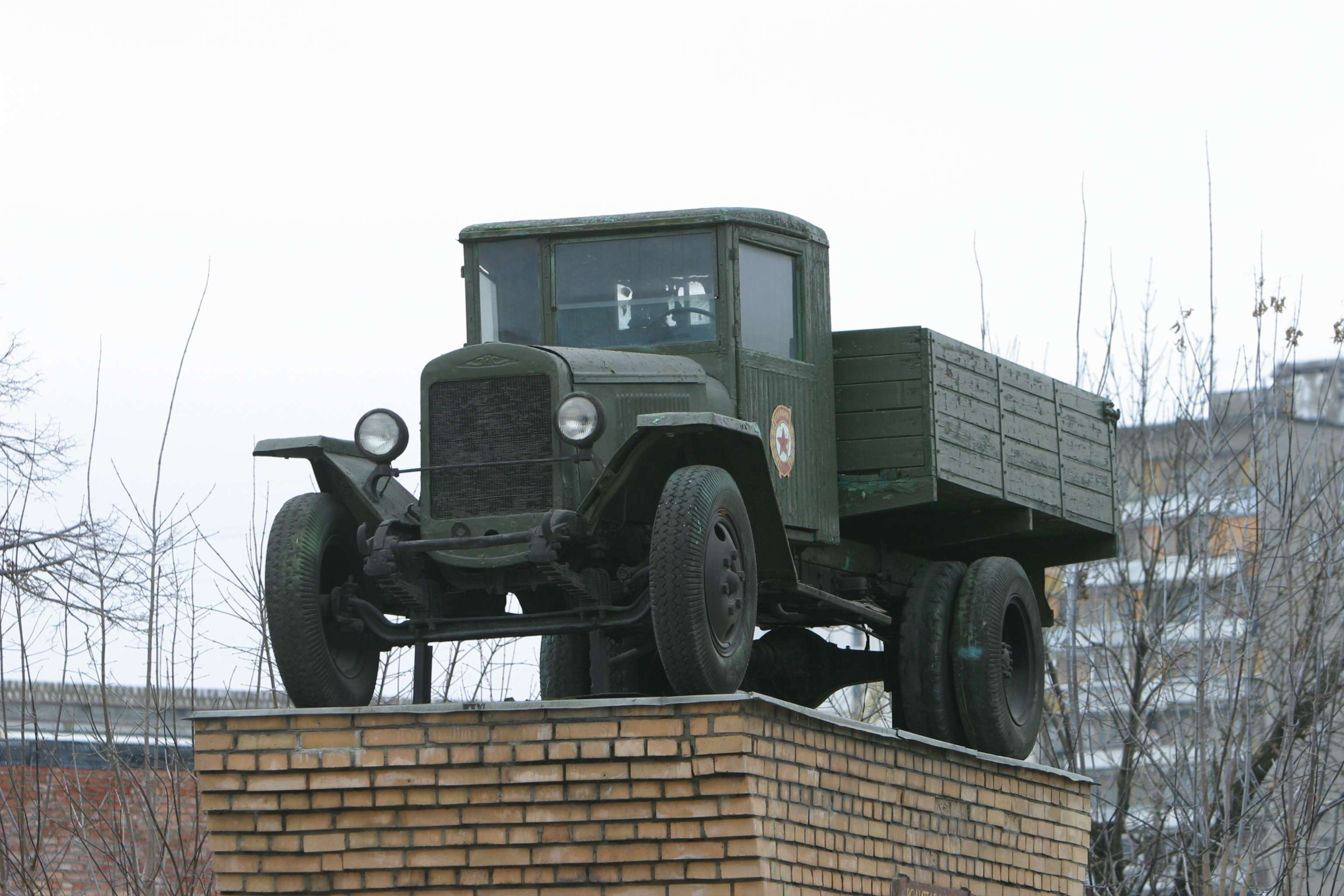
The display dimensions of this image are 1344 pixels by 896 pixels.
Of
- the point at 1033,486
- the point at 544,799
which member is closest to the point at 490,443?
the point at 544,799

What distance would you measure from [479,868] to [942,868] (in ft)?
7.54

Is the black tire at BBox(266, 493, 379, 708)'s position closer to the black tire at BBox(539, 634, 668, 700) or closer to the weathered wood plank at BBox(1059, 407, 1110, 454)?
the black tire at BBox(539, 634, 668, 700)

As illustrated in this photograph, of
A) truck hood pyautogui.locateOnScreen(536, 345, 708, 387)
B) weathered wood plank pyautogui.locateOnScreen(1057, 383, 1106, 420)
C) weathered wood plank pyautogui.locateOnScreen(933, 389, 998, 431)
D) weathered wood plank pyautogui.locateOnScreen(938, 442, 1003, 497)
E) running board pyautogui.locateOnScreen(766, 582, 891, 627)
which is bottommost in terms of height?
running board pyautogui.locateOnScreen(766, 582, 891, 627)

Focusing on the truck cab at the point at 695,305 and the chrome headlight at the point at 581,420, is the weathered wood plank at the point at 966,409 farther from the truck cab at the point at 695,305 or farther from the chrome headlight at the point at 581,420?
the chrome headlight at the point at 581,420

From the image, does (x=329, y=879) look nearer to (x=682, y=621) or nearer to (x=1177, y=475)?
(x=682, y=621)

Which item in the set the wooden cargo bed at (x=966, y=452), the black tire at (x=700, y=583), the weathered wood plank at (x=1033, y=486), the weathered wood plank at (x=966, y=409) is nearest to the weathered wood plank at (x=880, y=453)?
the wooden cargo bed at (x=966, y=452)

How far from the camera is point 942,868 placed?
29.3 ft

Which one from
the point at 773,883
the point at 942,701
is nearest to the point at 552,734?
the point at 773,883

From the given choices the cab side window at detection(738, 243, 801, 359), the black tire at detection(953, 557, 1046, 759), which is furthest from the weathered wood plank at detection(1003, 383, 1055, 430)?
the cab side window at detection(738, 243, 801, 359)

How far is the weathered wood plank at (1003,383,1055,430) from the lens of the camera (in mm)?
10312

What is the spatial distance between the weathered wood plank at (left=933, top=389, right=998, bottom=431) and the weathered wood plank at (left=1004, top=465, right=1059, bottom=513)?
0.26m

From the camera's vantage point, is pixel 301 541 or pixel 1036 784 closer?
pixel 301 541

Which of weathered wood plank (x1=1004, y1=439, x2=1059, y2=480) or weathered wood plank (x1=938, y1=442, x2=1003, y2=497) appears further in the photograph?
weathered wood plank (x1=1004, y1=439, x2=1059, y2=480)

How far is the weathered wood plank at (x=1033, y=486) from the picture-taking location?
10.2 m
